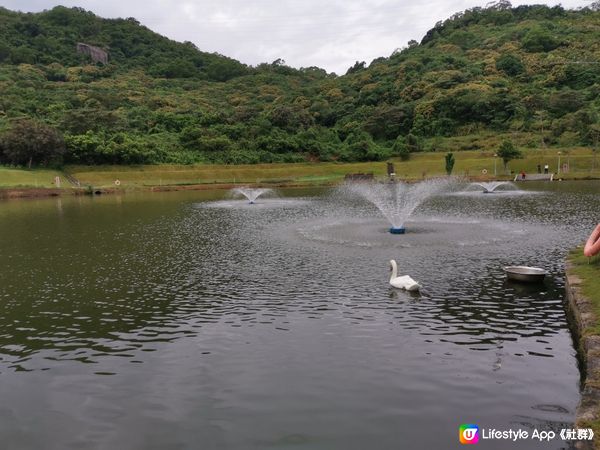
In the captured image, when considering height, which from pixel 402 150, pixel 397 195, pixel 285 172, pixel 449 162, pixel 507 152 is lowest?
pixel 397 195

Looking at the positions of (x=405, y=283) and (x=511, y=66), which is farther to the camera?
(x=511, y=66)

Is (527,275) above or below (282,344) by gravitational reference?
above

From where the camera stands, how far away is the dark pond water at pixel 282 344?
8391mm

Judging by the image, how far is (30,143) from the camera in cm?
6506

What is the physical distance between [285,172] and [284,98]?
183ft

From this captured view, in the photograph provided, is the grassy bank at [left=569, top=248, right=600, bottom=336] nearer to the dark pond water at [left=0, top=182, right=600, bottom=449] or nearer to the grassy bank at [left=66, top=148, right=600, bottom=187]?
the dark pond water at [left=0, top=182, right=600, bottom=449]

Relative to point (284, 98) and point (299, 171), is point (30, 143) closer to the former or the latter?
point (299, 171)

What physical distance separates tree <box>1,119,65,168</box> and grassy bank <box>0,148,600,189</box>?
2.60 meters

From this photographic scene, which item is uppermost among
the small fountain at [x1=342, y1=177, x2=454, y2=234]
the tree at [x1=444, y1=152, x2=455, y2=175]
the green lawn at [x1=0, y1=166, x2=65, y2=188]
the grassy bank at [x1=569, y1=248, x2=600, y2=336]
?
the tree at [x1=444, y1=152, x2=455, y2=175]

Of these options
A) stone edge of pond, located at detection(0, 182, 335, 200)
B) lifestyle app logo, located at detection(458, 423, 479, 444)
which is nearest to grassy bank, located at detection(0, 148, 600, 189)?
stone edge of pond, located at detection(0, 182, 335, 200)

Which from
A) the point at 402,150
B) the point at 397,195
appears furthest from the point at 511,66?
the point at 397,195

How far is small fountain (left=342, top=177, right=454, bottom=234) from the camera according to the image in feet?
95.4

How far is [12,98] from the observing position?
305 ft

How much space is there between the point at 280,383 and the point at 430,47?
169m
